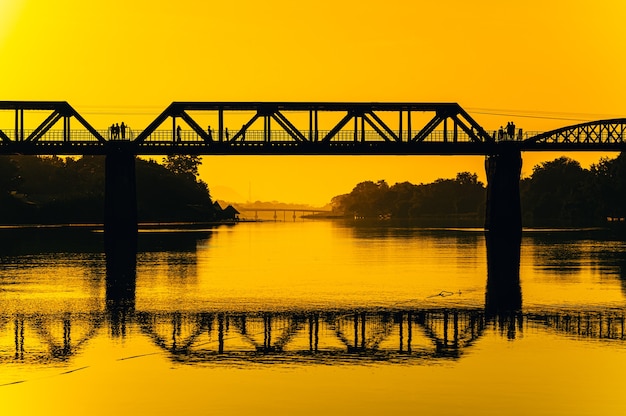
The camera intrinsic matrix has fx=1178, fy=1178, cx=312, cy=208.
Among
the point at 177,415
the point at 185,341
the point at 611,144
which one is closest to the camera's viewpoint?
the point at 177,415

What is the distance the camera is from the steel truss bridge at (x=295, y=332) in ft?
121

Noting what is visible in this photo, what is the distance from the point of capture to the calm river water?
30156 mm

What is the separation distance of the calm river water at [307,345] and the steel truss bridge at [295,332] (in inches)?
3.0

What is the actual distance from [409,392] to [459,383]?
1.94 meters

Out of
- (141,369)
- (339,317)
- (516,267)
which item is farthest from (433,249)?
(141,369)

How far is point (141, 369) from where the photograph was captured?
113 feet

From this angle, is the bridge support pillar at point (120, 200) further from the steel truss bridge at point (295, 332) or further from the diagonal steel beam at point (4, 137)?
the steel truss bridge at point (295, 332)

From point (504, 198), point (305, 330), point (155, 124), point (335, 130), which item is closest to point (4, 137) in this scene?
point (155, 124)

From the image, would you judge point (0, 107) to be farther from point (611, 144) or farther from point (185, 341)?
point (185, 341)

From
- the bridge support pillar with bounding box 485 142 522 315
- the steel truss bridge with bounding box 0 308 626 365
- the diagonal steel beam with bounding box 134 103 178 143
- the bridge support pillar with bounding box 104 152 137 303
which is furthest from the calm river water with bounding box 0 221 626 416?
the diagonal steel beam with bounding box 134 103 178 143

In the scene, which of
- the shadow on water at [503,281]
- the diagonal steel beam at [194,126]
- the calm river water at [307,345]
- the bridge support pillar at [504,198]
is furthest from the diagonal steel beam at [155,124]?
the calm river water at [307,345]

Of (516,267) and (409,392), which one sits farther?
(516,267)

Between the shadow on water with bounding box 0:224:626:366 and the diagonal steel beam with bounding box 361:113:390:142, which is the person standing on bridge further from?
the shadow on water with bounding box 0:224:626:366

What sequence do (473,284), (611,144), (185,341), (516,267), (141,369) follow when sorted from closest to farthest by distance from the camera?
(141,369) < (185,341) < (473,284) < (516,267) < (611,144)
